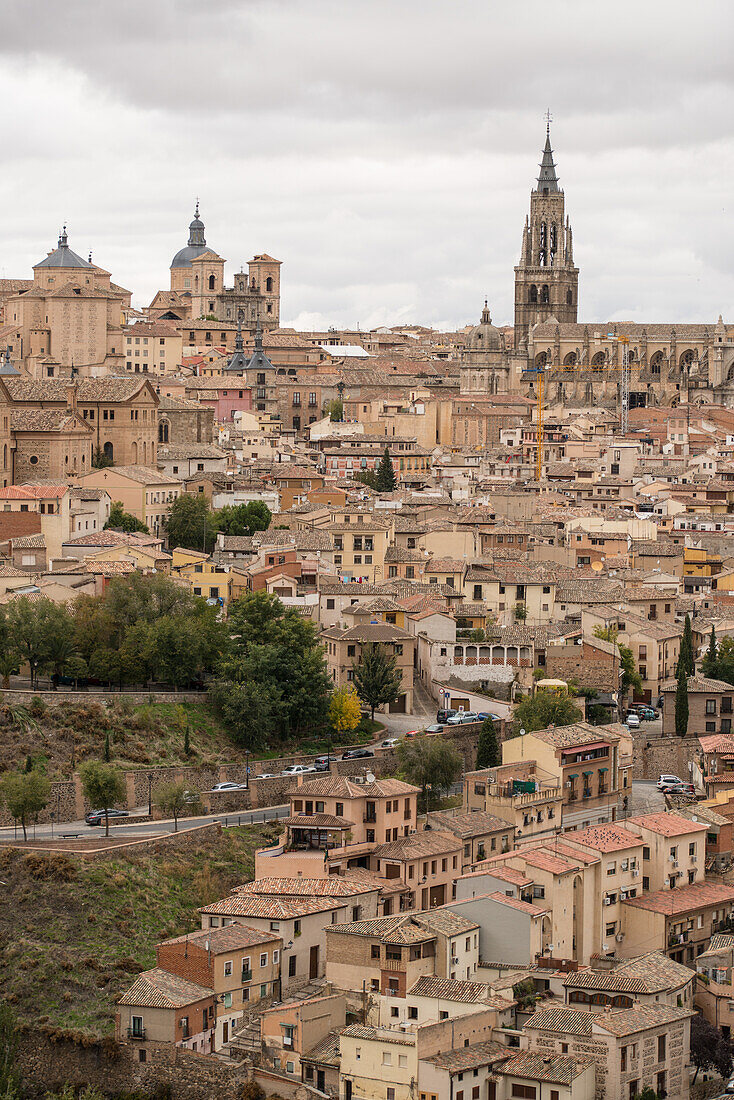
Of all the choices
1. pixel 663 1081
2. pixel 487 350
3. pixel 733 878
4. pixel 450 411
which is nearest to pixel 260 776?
pixel 733 878

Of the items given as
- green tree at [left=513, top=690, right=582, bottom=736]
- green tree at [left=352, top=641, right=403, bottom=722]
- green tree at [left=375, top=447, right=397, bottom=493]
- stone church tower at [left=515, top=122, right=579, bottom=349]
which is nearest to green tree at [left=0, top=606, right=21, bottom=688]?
green tree at [left=352, top=641, right=403, bottom=722]

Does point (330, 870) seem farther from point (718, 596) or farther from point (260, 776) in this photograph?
point (718, 596)

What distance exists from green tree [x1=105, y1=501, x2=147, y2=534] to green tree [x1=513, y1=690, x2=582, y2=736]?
1487 centimetres

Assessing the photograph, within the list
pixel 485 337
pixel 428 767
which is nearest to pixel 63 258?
pixel 485 337

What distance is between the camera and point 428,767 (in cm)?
4112

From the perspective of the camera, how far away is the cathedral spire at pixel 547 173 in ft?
412

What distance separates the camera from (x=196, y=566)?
2047 inches

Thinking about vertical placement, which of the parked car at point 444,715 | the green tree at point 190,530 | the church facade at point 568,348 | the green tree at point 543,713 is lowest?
the parked car at point 444,715

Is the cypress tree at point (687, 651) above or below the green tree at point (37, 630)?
below

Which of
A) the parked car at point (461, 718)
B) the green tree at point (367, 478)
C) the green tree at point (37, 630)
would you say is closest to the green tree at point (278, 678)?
the parked car at point (461, 718)

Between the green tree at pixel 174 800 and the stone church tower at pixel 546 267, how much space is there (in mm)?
86208

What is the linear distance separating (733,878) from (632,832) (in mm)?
2284

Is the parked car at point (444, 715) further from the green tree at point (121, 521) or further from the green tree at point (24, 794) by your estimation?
the green tree at point (121, 521)

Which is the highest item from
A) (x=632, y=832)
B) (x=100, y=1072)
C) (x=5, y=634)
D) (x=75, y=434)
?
(x=75, y=434)
